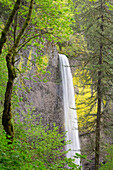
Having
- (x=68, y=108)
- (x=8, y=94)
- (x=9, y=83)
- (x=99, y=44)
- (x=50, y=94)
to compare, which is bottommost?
(x=68, y=108)

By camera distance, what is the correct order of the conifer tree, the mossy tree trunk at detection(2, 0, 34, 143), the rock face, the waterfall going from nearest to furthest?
the mossy tree trunk at detection(2, 0, 34, 143), the conifer tree, the rock face, the waterfall

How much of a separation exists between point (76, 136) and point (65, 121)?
4.64 ft

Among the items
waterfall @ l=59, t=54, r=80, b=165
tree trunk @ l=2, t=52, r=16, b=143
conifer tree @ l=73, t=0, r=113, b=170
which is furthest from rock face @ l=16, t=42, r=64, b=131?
tree trunk @ l=2, t=52, r=16, b=143

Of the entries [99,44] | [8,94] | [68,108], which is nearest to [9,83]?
[8,94]

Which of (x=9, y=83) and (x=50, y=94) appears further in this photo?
(x=50, y=94)

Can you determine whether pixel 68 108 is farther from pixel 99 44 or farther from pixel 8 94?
pixel 8 94

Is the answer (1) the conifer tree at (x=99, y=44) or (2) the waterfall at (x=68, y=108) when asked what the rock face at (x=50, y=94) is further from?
(1) the conifer tree at (x=99, y=44)

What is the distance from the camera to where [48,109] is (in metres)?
12.6

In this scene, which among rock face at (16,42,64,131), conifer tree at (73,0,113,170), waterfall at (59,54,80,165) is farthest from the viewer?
waterfall at (59,54,80,165)

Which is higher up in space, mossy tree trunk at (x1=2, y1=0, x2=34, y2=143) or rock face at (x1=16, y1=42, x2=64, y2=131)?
mossy tree trunk at (x1=2, y1=0, x2=34, y2=143)

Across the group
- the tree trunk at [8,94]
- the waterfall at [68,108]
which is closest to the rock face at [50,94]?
the waterfall at [68,108]

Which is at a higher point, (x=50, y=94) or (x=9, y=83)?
(x=9, y=83)

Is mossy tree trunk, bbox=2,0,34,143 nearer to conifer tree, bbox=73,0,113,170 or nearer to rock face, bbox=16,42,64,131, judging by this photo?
conifer tree, bbox=73,0,113,170

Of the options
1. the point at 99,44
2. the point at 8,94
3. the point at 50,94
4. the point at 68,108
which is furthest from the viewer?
the point at 68,108
